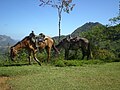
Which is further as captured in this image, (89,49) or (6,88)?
(89,49)

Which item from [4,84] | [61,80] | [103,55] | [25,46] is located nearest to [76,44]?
[103,55]

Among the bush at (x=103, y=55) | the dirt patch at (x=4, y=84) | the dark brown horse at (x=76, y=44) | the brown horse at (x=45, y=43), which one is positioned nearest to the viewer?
the dirt patch at (x=4, y=84)

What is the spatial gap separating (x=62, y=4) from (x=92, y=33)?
4.03m

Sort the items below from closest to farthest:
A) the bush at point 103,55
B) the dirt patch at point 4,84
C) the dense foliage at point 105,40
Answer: the dirt patch at point 4,84
the bush at point 103,55
the dense foliage at point 105,40

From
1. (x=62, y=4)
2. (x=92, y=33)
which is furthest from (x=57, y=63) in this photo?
(x=62, y=4)

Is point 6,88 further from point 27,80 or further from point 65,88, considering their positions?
point 65,88

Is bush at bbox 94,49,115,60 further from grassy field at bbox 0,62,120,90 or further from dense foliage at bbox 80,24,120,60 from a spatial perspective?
grassy field at bbox 0,62,120,90

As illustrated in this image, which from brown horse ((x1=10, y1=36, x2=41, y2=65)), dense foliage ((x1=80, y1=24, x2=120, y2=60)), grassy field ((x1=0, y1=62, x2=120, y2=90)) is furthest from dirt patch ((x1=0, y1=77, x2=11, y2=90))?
dense foliage ((x1=80, y1=24, x2=120, y2=60))

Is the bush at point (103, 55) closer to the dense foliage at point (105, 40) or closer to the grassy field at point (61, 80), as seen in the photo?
the dense foliage at point (105, 40)

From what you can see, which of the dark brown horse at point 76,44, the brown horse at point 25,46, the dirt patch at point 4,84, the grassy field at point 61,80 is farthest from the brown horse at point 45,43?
the dirt patch at point 4,84

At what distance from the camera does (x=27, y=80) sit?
1099cm

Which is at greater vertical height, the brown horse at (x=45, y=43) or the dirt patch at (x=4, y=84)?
the brown horse at (x=45, y=43)

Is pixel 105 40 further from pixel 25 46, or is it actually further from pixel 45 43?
pixel 25 46

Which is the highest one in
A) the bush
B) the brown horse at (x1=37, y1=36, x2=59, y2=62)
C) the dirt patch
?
the brown horse at (x1=37, y1=36, x2=59, y2=62)
